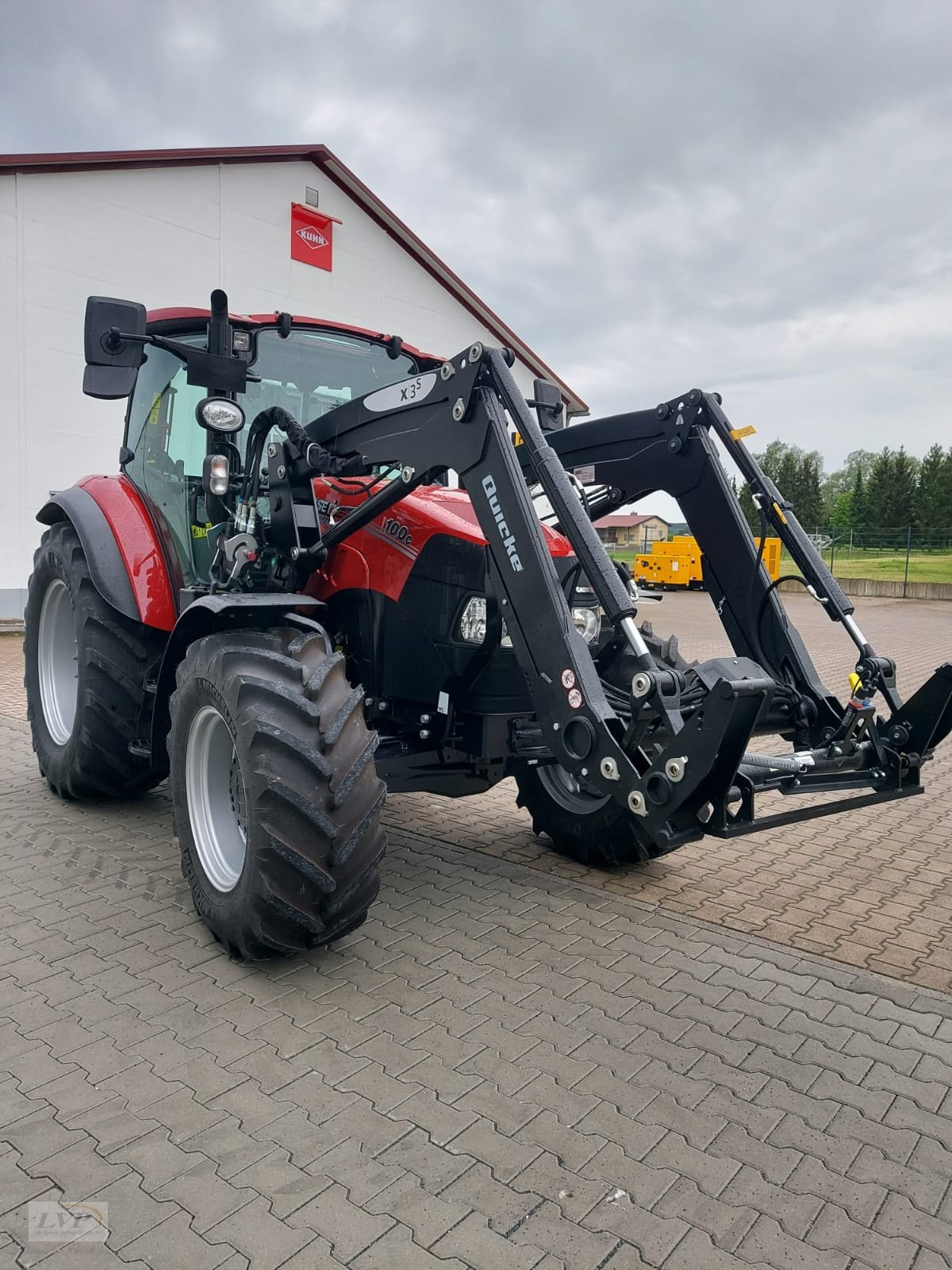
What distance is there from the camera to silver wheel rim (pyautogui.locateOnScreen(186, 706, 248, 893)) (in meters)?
3.61

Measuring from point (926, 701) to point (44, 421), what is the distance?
12700 mm

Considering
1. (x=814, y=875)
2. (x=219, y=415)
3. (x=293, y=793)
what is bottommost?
(x=814, y=875)

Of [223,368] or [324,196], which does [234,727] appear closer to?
[223,368]

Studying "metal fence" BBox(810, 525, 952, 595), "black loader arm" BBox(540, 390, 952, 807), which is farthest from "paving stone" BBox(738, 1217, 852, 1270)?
"metal fence" BBox(810, 525, 952, 595)

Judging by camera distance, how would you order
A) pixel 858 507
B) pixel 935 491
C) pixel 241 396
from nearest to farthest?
pixel 241 396 < pixel 935 491 < pixel 858 507

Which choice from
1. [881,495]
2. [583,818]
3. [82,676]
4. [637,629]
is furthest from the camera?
[881,495]

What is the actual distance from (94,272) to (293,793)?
12418 mm

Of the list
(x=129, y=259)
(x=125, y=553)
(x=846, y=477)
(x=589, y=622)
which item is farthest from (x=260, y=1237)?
(x=846, y=477)

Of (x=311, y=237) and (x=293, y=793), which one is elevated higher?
(x=311, y=237)

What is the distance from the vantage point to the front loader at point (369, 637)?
9.89 feet

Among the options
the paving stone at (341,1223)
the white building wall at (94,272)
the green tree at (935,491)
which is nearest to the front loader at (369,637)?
the paving stone at (341,1223)

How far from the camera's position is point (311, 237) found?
15.7 m

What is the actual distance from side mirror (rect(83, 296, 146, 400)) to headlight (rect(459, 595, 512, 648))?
166 centimetres

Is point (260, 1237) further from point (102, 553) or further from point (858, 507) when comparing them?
point (858, 507)
